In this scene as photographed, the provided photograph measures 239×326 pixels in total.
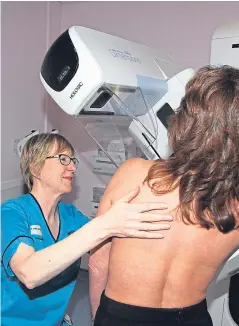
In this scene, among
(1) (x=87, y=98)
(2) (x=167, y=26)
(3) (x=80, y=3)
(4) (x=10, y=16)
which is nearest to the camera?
(1) (x=87, y=98)

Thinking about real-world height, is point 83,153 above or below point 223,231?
below

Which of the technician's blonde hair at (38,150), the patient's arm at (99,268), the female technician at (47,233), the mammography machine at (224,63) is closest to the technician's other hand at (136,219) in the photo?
the female technician at (47,233)

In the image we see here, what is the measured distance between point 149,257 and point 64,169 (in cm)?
75

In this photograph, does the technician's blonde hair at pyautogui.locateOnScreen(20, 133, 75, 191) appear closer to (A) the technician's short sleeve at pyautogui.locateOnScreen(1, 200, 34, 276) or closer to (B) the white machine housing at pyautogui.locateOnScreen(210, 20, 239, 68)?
(A) the technician's short sleeve at pyautogui.locateOnScreen(1, 200, 34, 276)

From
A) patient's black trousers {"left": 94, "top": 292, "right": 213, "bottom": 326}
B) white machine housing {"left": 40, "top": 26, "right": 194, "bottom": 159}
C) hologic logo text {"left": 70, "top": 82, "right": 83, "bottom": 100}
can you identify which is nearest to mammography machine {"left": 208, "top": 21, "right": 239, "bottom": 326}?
white machine housing {"left": 40, "top": 26, "right": 194, "bottom": 159}

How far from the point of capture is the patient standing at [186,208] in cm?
104

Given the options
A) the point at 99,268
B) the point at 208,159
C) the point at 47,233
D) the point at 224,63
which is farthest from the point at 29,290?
the point at 224,63

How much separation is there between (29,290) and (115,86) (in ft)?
2.87

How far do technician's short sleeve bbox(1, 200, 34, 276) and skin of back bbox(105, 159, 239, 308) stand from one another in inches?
15.1

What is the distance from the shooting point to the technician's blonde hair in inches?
67.1

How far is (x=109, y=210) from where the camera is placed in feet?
3.59

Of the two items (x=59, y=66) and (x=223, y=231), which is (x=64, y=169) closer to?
(x=59, y=66)

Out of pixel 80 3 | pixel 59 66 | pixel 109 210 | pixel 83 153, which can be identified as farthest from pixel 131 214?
pixel 80 3

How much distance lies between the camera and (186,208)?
3.40 ft
